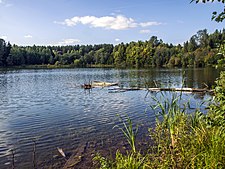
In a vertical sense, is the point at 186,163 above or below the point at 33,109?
above

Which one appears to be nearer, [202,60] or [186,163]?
[186,163]

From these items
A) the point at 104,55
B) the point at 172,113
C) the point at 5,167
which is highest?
the point at 104,55

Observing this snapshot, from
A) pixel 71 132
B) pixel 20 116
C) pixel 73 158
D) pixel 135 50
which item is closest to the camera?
pixel 73 158

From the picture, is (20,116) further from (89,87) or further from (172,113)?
(89,87)

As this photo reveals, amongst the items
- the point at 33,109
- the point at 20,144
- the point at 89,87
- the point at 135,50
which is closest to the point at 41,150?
the point at 20,144

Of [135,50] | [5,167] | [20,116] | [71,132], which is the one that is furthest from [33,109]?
[135,50]

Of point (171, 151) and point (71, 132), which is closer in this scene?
point (171, 151)

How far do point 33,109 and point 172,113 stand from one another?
16.9m

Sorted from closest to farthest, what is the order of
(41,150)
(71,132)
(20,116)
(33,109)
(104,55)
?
1. (41,150)
2. (71,132)
3. (20,116)
4. (33,109)
5. (104,55)

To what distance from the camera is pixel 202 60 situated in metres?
96.6

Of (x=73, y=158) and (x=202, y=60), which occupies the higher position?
(x=202, y=60)

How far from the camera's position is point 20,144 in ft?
38.6

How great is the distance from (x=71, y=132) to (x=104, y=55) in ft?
445

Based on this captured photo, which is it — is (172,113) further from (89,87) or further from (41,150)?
(89,87)
